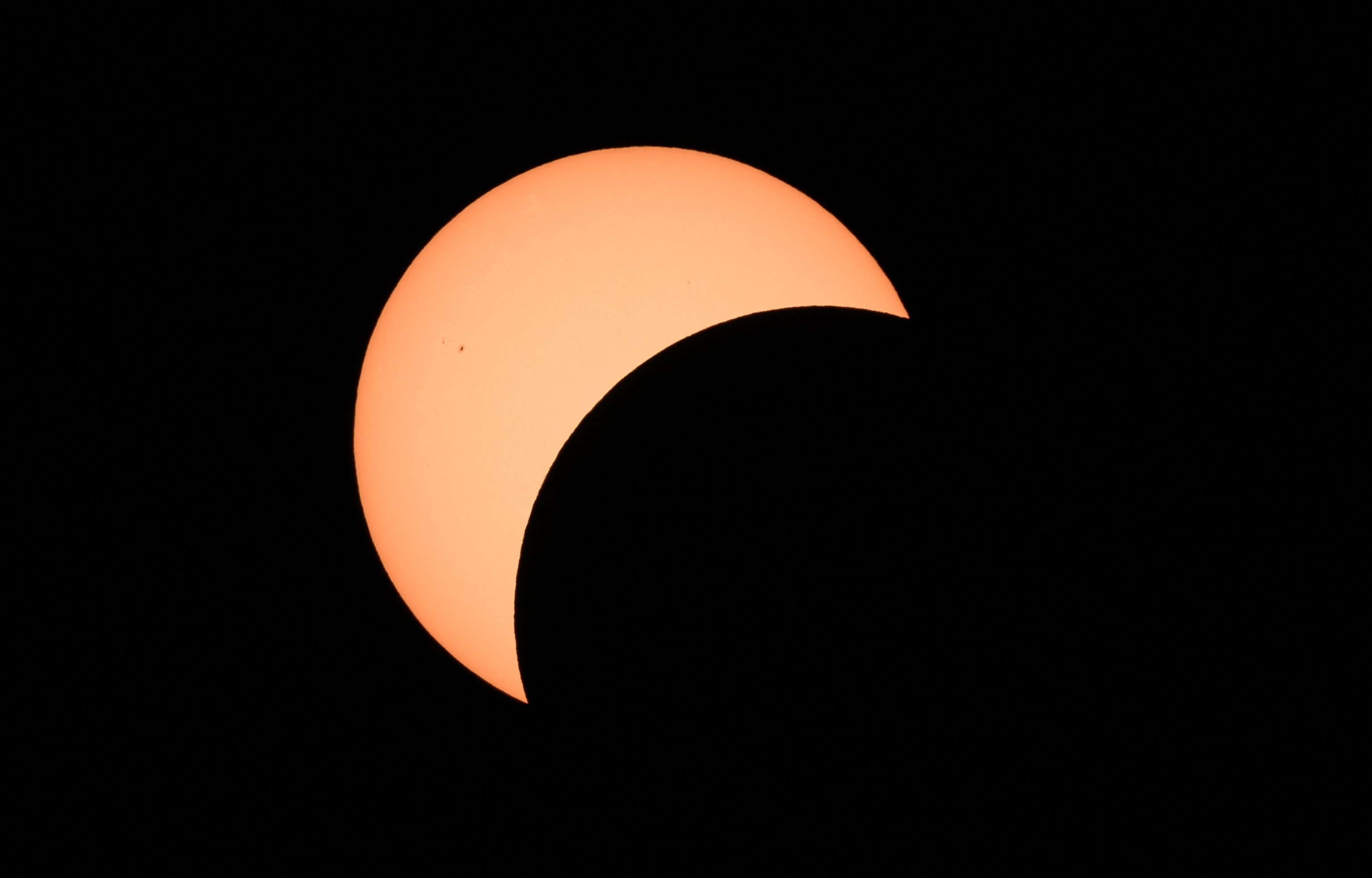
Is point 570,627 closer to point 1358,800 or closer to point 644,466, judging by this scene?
point 644,466

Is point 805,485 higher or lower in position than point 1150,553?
higher

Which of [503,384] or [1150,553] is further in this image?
[503,384]

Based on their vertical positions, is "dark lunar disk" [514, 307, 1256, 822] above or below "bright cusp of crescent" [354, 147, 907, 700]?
below

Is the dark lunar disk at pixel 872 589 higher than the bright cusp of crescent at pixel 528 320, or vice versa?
the bright cusp of crescent at pixel 528 320

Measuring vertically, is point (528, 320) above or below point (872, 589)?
above

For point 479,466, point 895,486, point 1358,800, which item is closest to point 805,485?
point 895,486

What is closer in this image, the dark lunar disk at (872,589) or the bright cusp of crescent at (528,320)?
the dark lunar disk at (872,589)

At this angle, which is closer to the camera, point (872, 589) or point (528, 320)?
point (872, 589)

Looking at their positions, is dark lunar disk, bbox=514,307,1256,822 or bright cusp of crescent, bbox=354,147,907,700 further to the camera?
bright cusp of crescent, bbox=354,147,907,700
